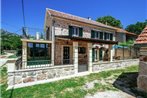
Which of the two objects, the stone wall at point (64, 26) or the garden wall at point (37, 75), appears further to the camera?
the stone wall at point (64, 26)

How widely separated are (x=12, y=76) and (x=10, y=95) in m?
1.70

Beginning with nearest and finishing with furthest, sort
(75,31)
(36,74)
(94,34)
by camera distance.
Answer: (36,74)
(75,31)
(94,34)

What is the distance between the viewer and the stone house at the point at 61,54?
36.4 ft

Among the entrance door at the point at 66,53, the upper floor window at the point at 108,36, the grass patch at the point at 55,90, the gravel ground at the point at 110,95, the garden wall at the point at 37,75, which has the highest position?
the upper floor window at the point at 108,36

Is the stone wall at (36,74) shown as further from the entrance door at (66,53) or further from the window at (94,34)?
the window at (94,34)

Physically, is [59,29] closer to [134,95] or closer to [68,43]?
[68,43]

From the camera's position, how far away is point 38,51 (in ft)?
59.1

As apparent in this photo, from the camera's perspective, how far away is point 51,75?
468 inches

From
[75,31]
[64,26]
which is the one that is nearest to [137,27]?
[75,31]

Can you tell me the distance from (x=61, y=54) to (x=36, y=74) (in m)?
8.03

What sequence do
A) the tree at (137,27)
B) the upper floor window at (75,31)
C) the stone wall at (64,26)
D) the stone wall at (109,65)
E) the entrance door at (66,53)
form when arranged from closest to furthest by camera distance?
the stone wall at (109,65), the stone wall at (64,26), the entrance door at (66,53), the upper floor window at (75,31), the tree at (137,27)

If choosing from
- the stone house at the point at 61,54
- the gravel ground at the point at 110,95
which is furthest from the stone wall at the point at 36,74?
the gravel ground at the point at 110,95

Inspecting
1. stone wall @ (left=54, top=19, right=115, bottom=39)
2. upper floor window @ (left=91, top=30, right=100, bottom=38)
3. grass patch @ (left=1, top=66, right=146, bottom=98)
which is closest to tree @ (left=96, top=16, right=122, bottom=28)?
upper floor window @ (left=91, top=30, right=100, bottom=38)

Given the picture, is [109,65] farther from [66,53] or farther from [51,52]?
[51,52]
